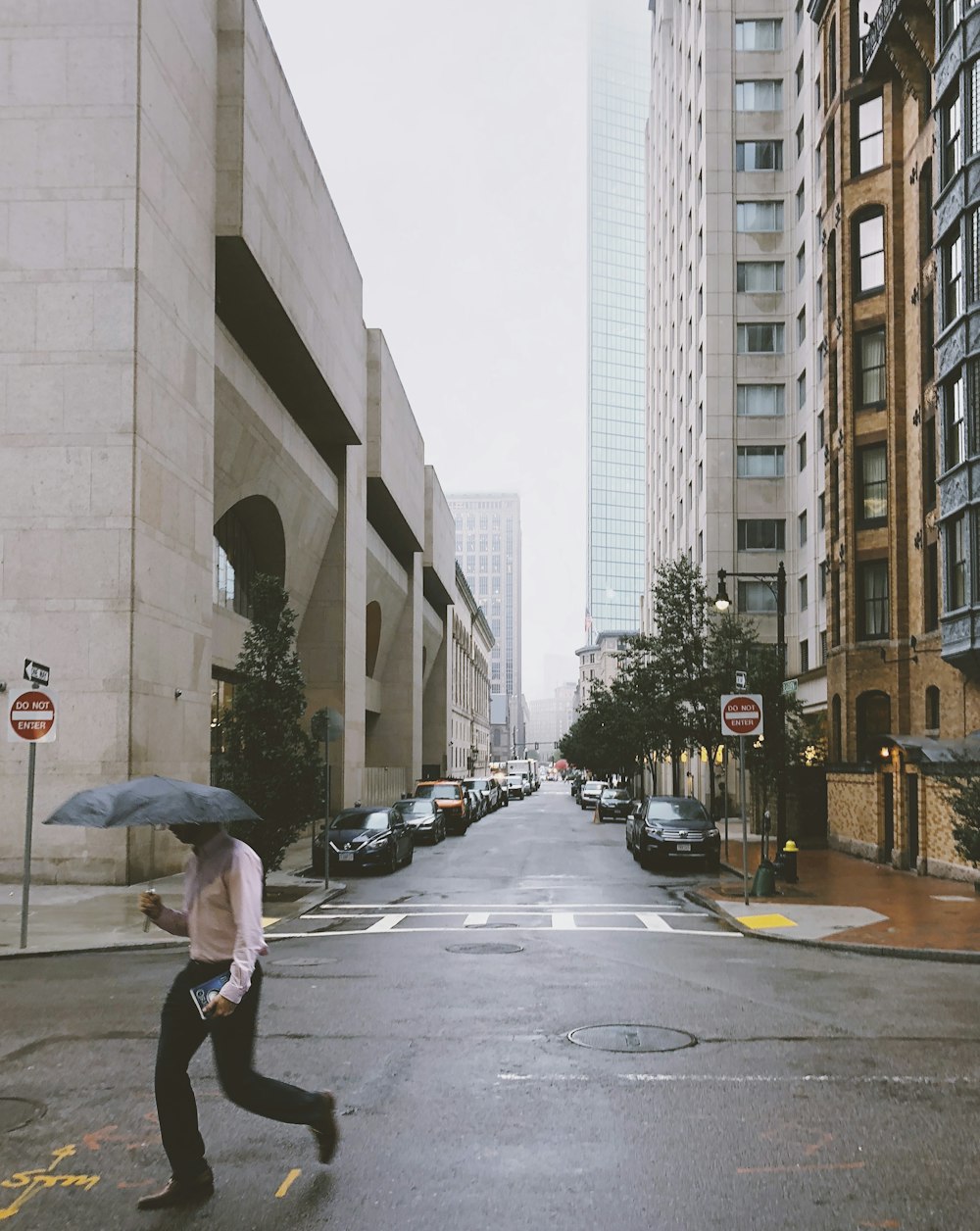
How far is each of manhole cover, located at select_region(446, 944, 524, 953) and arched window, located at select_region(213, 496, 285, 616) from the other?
22474mm

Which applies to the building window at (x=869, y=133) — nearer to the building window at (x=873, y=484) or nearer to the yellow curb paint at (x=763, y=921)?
the building window at (x=873, y=484)

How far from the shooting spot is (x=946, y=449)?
2561 cm

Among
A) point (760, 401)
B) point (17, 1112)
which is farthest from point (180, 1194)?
point (760, 401)

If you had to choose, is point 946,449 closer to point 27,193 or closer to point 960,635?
point 960,635

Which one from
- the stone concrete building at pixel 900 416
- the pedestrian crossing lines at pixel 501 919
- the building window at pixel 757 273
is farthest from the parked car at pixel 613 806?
the pedestrian crossing lines at pixel 501 919

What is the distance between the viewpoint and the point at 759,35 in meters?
58.0

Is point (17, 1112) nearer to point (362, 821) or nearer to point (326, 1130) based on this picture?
point (326, 1130)

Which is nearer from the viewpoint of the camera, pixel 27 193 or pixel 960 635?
pixel 27 193

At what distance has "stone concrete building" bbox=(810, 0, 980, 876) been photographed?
80.3 ft

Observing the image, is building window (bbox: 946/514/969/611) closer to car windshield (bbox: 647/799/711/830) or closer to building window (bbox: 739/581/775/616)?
car windshield (bbox: 647/799/711/830)

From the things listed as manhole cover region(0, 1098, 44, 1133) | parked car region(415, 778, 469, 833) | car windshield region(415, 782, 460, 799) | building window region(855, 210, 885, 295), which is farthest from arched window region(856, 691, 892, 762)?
manhole cover region(0, 1098, 44, 1133)

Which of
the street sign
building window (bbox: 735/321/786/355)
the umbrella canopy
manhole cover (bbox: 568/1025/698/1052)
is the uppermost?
building window (bbox: 735/321/786/355)

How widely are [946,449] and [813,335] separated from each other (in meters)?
25.0

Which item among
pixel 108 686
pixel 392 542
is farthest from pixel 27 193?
pixel 392 542
